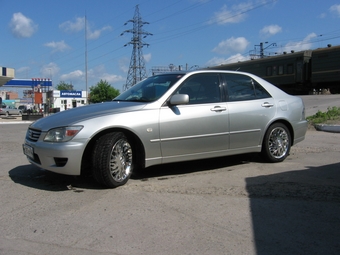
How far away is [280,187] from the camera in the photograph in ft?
15.1

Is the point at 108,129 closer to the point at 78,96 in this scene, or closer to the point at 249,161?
the point at 249,161

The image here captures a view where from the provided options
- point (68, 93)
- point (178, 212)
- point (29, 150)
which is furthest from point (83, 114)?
point (68, 93)

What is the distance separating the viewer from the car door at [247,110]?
220 inches

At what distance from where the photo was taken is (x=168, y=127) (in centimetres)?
489

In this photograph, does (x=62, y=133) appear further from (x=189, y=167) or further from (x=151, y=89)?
(x=189, y=167)

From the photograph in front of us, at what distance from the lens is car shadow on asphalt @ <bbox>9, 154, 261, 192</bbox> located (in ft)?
15.7

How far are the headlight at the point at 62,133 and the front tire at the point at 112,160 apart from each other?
0.32 metres

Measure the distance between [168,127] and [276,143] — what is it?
2311 millimetres

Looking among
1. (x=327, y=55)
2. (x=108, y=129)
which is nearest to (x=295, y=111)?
(x=108, y=129)

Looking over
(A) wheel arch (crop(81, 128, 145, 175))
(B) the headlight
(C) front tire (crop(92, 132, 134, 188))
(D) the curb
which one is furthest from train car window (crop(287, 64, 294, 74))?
(B) the headlight

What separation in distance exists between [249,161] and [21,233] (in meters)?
4.28

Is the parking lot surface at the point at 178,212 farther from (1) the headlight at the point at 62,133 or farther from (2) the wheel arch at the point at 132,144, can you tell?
(1) the headlight at the point at 62,133

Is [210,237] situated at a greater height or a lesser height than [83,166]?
lesser

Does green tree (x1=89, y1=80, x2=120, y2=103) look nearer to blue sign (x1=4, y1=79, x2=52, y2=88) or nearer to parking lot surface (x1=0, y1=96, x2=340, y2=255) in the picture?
blue sign (x1=4, y1=79, x2=52, y2=88)
